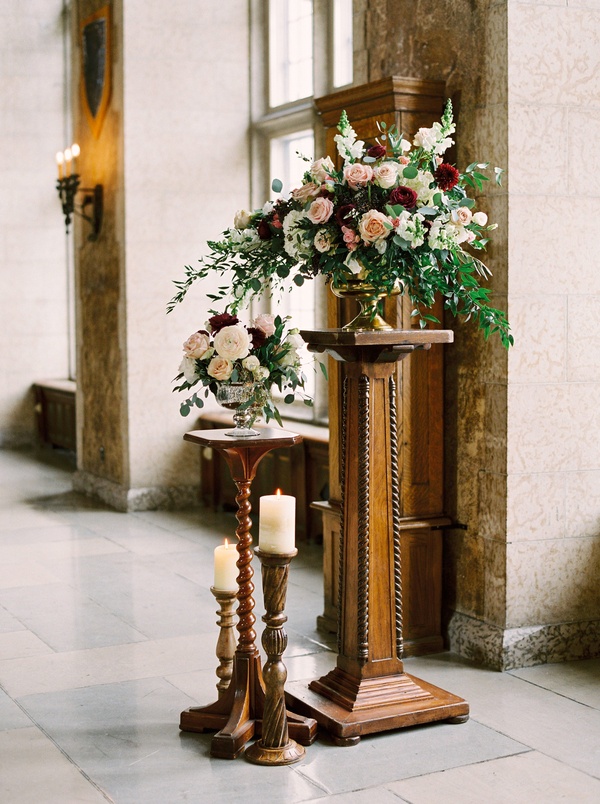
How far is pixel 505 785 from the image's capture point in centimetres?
326

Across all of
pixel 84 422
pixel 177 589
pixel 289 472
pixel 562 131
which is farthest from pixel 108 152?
pixel 562 131

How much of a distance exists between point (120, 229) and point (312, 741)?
4.99 m

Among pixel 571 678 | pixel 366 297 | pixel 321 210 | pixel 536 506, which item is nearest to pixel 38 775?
pixel 366 297

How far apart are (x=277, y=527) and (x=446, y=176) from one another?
1.23 metres

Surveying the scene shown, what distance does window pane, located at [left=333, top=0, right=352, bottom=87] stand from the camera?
7.29 meters

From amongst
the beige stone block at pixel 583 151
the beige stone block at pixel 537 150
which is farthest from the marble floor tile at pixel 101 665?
the beige stone block at pixel 583 151

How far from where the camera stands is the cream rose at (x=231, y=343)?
136 inches

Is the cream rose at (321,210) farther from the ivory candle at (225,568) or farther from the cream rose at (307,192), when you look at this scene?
the ivory candle at (225,568)

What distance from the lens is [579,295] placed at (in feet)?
14.6

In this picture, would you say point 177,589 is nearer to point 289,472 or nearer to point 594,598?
point 289,472

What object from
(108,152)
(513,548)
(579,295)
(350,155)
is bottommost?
(513,548)

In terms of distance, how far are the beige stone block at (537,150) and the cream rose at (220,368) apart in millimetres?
1502

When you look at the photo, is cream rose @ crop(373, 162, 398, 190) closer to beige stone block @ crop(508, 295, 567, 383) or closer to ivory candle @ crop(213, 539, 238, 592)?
beige stone block @ crop(508, 295, 567, 383)

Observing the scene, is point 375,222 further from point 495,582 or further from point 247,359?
point 495,582
